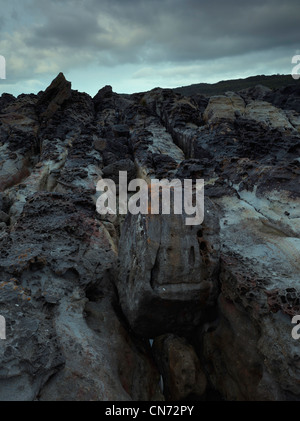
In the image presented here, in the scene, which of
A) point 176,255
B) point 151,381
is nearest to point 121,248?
point 176,255

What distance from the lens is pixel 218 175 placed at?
25.6ft

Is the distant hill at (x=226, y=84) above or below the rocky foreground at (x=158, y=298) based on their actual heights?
above

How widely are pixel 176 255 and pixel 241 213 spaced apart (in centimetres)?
207

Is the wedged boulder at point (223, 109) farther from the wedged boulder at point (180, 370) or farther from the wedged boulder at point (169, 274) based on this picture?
the wedged boulder at point (180, 370)

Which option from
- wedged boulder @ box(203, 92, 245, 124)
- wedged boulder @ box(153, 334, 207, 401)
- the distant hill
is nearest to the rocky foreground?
wedged boulder @ box(153, 334, 207, 401)

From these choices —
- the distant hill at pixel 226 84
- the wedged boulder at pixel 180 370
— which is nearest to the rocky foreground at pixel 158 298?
the wedged boulder at pixel 180 370

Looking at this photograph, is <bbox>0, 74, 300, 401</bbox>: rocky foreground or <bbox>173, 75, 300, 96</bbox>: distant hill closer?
<bbox>0, 74, 300, 401</bbox>: rocky foreground

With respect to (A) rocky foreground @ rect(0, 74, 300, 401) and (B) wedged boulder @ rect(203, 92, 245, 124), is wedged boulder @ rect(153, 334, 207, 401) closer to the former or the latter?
(A) rocky foreground @ rect(0, 74, 300, 401)

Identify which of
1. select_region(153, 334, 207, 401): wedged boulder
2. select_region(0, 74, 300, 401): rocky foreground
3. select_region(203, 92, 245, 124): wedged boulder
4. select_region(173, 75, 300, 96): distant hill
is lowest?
select_region(153, 334, 207, 401): wedged boulder

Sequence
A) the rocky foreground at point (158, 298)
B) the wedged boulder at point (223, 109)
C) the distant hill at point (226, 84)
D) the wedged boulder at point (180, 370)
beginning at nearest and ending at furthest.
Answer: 1. the rocky foreground at point (158, 298)
2. the wedged boulder at point (180, 370)
3. the wedged boulder at point (223, 109)
4. the distant hill at point (226, 84)

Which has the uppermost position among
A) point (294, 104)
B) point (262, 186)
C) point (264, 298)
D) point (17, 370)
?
point (294, 104)

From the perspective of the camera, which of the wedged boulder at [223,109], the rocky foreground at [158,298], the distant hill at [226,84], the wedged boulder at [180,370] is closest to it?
the rocky foreground at [158,298]

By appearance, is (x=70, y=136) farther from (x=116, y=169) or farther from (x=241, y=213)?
(x=241, y=213)

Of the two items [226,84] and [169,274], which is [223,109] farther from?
[226,84]
